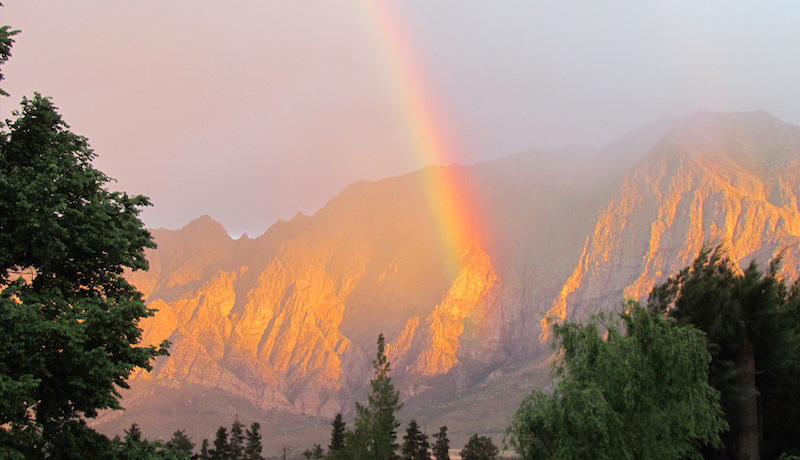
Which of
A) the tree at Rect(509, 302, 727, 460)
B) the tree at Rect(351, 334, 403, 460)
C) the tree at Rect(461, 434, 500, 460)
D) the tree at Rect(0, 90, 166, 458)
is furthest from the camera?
the tree at Rect(461, 434, 500, 460)

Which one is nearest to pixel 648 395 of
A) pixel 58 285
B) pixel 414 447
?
pixel 58 285

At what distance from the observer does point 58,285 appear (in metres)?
14.8

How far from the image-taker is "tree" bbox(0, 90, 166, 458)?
511 inches

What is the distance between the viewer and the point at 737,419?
2686cm

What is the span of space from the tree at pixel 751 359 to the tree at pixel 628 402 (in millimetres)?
6529

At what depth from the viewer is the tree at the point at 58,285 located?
1297cm

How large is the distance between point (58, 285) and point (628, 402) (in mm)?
17143

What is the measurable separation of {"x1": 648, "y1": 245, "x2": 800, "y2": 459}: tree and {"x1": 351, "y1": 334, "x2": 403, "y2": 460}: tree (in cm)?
3745

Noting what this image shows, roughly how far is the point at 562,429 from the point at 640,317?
4.93 meters

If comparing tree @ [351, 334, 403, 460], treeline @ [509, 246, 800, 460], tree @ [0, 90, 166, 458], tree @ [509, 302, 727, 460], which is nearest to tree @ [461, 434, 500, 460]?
tree @ [351, 334, 403, 460]

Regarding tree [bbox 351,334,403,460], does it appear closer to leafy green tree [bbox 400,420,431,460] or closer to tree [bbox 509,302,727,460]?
leafy green tree [bbox 400,420,431,460]

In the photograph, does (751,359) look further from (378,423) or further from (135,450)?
(378,423)

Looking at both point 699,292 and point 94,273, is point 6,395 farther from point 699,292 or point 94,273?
point 699,292

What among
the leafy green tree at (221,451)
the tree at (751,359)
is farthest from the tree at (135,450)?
the leafy green tree at (221,451)
